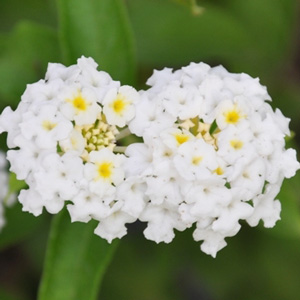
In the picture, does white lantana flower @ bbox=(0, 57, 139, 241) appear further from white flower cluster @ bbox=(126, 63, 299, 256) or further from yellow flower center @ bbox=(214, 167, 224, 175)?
yellow flower center @ bbox=(214, 167, 224, 175)

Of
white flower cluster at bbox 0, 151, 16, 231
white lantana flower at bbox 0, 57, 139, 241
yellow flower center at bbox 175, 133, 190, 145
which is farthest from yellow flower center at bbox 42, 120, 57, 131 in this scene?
white flower cluster at bbox 0, 151, 16, 231

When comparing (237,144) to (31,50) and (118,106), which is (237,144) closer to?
(118,106)

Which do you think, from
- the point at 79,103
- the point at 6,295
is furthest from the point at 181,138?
the point at 6,295

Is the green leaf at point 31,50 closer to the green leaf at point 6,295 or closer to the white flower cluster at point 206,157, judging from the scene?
the white flower cluster at point 206,157

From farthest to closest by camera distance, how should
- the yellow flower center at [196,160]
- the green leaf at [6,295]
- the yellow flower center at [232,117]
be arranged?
the green leaf at [6,295], the yellow flower center at [232,117], the yellow flower center at [196,160]

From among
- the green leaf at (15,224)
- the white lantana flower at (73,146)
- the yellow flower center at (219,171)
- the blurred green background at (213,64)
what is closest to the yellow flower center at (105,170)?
the white lantana flower at (73,146)
